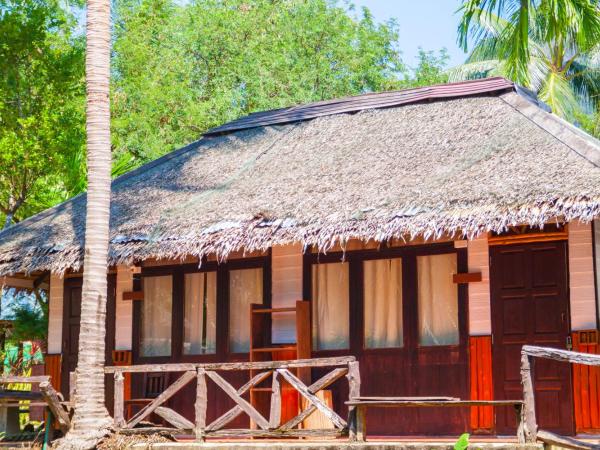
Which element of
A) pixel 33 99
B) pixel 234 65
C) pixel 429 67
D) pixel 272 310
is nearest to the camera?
pixel 272 310

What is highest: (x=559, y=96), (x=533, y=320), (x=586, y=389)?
(x=559, y=96)

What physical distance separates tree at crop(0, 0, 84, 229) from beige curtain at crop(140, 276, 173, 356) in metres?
4.62

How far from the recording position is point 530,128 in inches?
500

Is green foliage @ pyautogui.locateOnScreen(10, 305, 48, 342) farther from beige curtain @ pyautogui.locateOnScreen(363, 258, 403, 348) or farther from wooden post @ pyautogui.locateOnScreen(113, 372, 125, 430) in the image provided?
beige curtain @ pyautogui.locateOnScreen(363, 258, 403, 348)

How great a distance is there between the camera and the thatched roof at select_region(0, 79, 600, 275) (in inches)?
437

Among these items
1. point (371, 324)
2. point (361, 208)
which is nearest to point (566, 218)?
point (361, 208)

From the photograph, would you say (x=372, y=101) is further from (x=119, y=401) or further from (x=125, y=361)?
(x=119, y=401)

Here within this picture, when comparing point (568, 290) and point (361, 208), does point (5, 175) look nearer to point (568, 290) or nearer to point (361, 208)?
point (361, 208)

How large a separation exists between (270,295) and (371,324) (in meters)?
1.43

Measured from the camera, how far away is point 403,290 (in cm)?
1263

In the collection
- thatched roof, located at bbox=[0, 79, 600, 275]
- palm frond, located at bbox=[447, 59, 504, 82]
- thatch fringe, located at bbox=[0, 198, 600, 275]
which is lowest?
thatch fringe, located at bbox=[0, 198, 600, 275]

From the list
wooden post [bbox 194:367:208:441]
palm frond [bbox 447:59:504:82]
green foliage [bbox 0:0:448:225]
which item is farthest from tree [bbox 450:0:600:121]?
wooden post [bbox 194:367:208:441]

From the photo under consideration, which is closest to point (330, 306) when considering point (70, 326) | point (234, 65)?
point (70, 326)

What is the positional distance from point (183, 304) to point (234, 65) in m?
14.0
